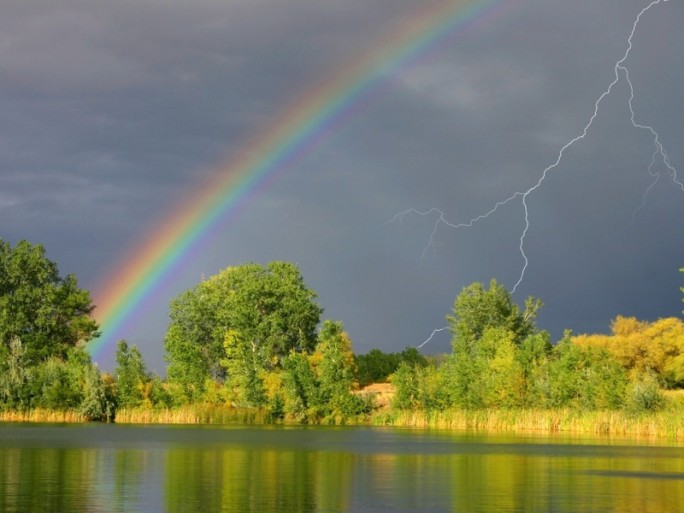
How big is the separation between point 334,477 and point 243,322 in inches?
3693

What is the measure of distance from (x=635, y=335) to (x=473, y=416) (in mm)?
49947

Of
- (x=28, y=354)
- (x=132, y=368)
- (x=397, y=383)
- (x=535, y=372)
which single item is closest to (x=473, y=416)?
(x=535, y=372)

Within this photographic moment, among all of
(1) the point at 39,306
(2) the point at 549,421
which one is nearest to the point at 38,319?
(1) the point at 39,306

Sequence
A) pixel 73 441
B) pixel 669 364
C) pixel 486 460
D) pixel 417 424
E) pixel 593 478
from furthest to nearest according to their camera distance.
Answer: pixel 669 364, pixel 417 424, pixel 73 441, pixel 486 460, pixel 593 478

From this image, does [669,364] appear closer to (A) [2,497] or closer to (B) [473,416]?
(B) [473,416]

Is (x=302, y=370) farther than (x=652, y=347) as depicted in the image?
No

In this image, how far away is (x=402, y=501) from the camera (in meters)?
28.8

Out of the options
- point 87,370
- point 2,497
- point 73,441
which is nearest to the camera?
point 2,497

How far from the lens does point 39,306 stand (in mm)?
138000

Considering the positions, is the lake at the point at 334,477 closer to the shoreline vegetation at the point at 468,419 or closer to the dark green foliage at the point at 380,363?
the shoreline vegetation at the point at 468,419

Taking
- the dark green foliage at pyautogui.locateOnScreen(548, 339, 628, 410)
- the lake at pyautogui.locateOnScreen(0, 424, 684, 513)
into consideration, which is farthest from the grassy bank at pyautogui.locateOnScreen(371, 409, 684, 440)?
the lake at pyautogui.locateOnScreen(0, 424, 684, 513)

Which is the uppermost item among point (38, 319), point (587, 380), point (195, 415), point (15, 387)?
point (38, 319)

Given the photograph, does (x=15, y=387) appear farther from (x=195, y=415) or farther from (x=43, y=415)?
(x=195, y=415)

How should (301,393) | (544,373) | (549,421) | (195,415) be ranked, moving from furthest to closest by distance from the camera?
(301,393), (195,415), (544,373), (549,421)
